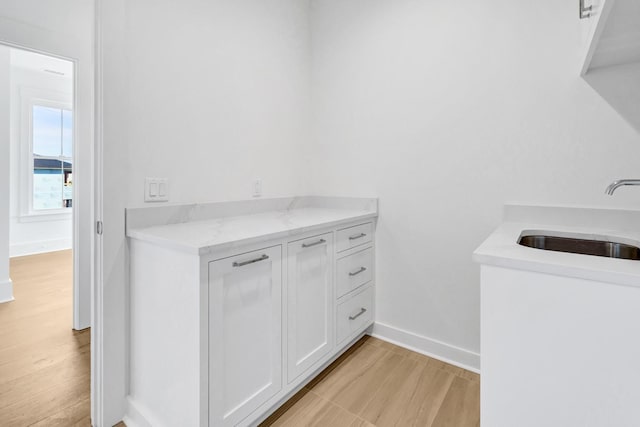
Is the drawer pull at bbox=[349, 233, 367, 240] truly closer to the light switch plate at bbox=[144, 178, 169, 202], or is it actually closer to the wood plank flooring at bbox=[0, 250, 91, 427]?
the light switch plate at bbox=[144, 178, 169, 202]

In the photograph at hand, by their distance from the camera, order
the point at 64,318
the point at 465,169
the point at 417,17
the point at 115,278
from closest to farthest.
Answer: the point at 115,278
the point at 465,169
the point at 417,17
the point at 64,318

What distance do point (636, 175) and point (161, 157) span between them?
2207 millimetres

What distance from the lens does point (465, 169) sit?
5.97ft

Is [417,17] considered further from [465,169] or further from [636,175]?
[636,175]

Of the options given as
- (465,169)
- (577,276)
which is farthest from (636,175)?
(577,276)

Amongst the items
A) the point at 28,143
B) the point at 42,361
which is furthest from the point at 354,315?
Result: the point at 28,143

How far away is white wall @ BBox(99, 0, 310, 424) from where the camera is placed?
4.46ft

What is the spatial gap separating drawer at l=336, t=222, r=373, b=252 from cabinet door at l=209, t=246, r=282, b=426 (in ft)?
1.71

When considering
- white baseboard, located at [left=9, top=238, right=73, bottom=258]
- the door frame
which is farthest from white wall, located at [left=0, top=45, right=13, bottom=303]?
white baseboard, located at [left=9, top=238, right=73, bottom=258]

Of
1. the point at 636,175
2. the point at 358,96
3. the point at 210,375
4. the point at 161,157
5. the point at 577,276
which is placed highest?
the point at 358,96

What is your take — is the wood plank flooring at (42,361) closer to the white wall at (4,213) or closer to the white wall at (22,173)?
the white wall at (4,213)

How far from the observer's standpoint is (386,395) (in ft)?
5.24

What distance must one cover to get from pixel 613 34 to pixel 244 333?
5.89 ft

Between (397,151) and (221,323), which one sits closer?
(221,323)
